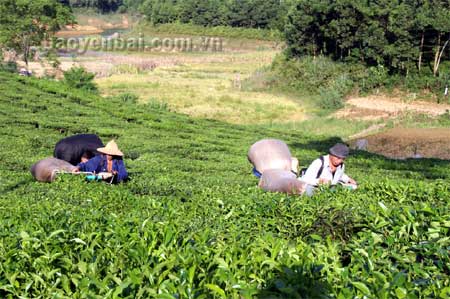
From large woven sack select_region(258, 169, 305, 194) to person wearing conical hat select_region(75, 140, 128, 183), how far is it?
273 centimetres

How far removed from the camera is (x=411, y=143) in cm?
2691

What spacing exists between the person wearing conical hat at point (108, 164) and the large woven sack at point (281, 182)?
273 centimetres

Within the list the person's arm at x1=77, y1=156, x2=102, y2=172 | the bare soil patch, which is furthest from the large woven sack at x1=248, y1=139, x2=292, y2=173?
the bare soil patch

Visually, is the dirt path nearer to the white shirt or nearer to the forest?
the forest

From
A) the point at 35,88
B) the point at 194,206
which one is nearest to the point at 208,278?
the point at 194,206

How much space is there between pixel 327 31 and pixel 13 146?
34301 mm

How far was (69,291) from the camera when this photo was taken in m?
3.84

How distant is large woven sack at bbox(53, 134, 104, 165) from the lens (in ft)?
38.6

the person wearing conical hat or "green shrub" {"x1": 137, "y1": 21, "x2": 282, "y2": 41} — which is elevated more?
the person wearing conical hat

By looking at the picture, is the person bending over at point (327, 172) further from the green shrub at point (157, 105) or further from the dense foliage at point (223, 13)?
the dense foliage at point (223, 13)

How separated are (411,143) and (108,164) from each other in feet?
63.8

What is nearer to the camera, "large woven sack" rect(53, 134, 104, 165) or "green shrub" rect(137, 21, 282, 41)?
"large woven sack" rect(53, 134, 104, 165)

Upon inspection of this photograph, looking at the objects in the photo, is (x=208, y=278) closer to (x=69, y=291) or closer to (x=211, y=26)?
(x=69, y=291)

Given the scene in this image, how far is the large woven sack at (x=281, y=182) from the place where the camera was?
9.50 meters
